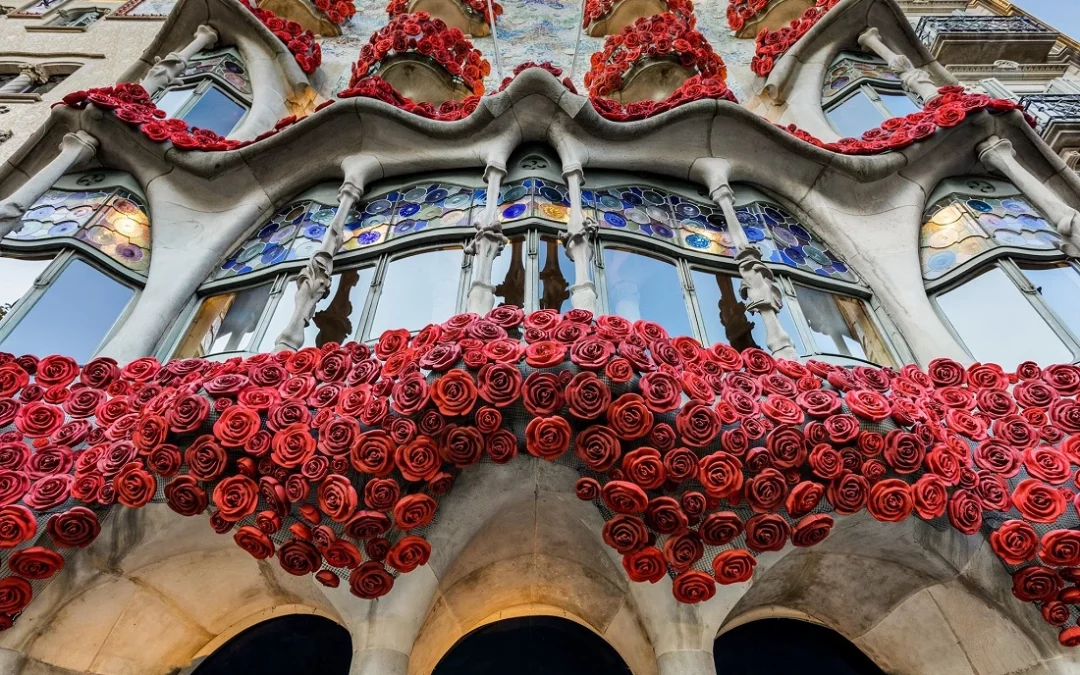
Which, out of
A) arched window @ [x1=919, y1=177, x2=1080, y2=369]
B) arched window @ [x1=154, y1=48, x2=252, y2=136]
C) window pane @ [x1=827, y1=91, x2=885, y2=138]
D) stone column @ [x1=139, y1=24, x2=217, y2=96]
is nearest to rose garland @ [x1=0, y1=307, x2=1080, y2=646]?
arched window @ [x1=919, y1=177, x2=1080, y2=369]

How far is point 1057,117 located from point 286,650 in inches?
557

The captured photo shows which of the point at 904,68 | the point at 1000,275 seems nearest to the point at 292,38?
the point at 904,68

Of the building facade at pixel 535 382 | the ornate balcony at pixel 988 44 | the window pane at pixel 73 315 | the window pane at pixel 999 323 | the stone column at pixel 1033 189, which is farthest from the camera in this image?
the ornate balcony at pixel 988 44

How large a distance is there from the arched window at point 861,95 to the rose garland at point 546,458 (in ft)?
22.9

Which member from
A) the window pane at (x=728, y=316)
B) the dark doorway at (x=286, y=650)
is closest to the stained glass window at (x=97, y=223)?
the dark doorway at (x=286, y=650)

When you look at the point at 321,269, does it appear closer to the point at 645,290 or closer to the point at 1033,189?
the point at 645,290

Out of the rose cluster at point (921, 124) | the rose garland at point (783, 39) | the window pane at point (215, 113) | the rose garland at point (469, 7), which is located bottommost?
the rose cluster at point (921, 124)

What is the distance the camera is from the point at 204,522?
4.36 meters

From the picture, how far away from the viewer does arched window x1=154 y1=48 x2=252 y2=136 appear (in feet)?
30.1

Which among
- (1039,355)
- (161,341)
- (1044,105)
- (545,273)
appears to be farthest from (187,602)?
(1044,105)

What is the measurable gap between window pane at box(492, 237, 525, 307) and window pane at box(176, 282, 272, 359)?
248 cm

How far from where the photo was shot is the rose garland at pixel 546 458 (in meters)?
3.64

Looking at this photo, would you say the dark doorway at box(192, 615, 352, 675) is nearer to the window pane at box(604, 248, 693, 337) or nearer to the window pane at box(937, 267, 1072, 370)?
the window pane at box(604, 248, 693, 337)

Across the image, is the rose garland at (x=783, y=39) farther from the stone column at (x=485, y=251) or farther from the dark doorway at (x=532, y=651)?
the dark doorway at (x=532, y=651)
